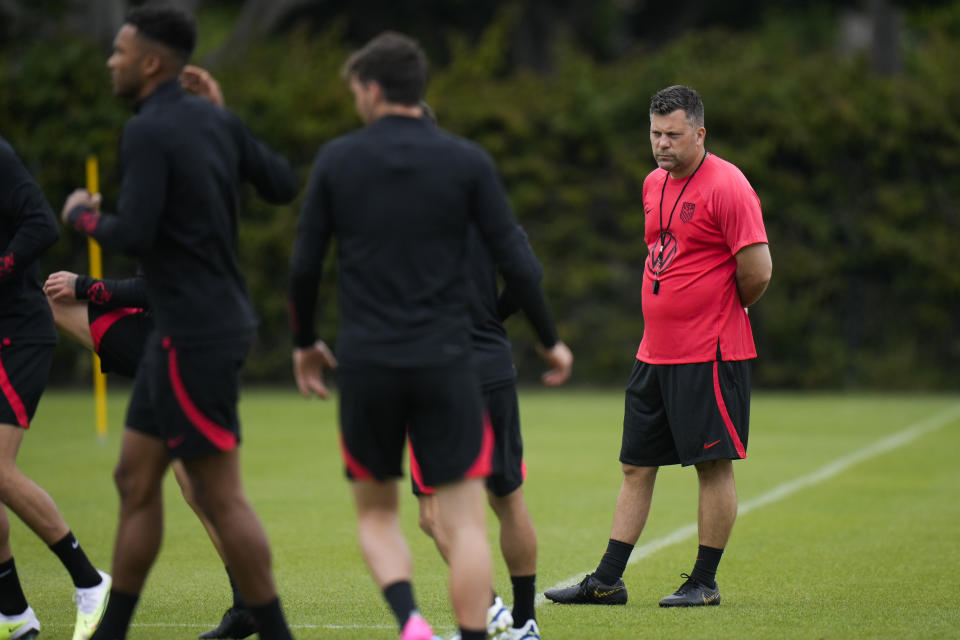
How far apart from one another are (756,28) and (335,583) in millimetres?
25775

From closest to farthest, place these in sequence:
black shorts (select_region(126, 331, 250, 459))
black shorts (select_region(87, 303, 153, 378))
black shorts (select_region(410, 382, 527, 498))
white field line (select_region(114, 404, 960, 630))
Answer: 1. black shorts (select_region(126, 331, 250, 459))
2. black shorts (select_region(410, 382, 527, 498))
3. black shorts (select_region(87, 303, 153, 378))
4. white field line (select_region(114, 404, 960, 630))

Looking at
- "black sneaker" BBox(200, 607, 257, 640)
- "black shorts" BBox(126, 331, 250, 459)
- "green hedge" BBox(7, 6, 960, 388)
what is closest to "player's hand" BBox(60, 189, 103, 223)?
"black shorts" BBox(126, 331, 250, 459)

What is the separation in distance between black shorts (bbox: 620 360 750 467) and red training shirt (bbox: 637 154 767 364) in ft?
0.24

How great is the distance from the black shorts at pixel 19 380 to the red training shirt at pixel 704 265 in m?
2.74

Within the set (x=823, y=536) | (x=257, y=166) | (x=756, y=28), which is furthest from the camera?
(x=756, y=28)

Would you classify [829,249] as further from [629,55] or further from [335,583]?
[335,583]

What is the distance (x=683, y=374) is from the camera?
6191 millimetres

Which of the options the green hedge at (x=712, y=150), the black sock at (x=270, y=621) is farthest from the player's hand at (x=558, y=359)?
the green hedge at (x=712, y=150)

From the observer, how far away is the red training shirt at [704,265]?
608 cm

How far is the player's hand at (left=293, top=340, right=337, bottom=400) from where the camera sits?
443 cm

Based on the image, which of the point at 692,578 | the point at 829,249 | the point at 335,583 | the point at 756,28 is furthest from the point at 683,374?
the point at 756,28

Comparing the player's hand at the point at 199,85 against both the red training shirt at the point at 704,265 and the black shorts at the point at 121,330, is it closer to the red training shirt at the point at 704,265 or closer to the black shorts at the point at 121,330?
the black shorts at the point at 121,330

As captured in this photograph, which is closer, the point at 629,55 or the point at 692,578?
the point at 692,578

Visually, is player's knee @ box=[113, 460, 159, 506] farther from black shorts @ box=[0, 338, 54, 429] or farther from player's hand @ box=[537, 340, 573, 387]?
player's hand @ box=[537, 340, 573, 387]
